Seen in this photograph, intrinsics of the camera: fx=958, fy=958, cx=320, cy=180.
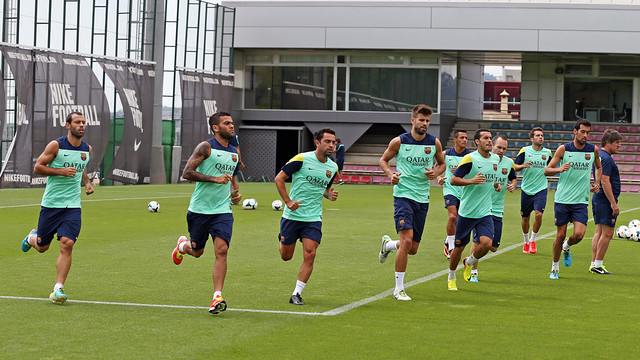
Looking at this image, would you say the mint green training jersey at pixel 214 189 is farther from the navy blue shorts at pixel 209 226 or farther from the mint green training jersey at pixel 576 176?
the mint green training jersey at pixel 576 176

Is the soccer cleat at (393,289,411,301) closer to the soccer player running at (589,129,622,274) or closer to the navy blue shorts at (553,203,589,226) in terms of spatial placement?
the navy blue shorts at (553,203,589,226)

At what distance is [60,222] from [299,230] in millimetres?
2550

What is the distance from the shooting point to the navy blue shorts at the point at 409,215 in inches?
417

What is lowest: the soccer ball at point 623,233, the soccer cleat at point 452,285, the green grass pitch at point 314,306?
the green grass pitch at point 314,306

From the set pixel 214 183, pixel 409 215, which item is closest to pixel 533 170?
pixel 409 215

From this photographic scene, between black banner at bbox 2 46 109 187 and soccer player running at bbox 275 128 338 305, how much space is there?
24.8 meters

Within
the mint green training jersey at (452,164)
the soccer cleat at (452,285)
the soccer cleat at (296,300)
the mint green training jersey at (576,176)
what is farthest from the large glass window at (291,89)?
the soccer cleat at (296,300)

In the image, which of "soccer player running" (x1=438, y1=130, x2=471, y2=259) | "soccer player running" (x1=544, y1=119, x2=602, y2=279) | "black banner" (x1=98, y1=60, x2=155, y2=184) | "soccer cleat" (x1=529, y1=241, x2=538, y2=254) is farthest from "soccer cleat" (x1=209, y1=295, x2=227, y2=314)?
"black banner" (x1=98, y1=60, x2=155, y2=184)

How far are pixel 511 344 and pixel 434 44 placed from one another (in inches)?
1627

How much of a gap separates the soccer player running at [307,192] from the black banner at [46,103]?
24.8m

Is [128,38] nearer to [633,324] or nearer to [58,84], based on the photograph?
[58,84]

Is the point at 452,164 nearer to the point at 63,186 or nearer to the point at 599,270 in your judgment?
the point at 599,270

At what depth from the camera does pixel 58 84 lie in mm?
35531

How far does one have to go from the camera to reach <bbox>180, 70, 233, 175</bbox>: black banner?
44.8m
